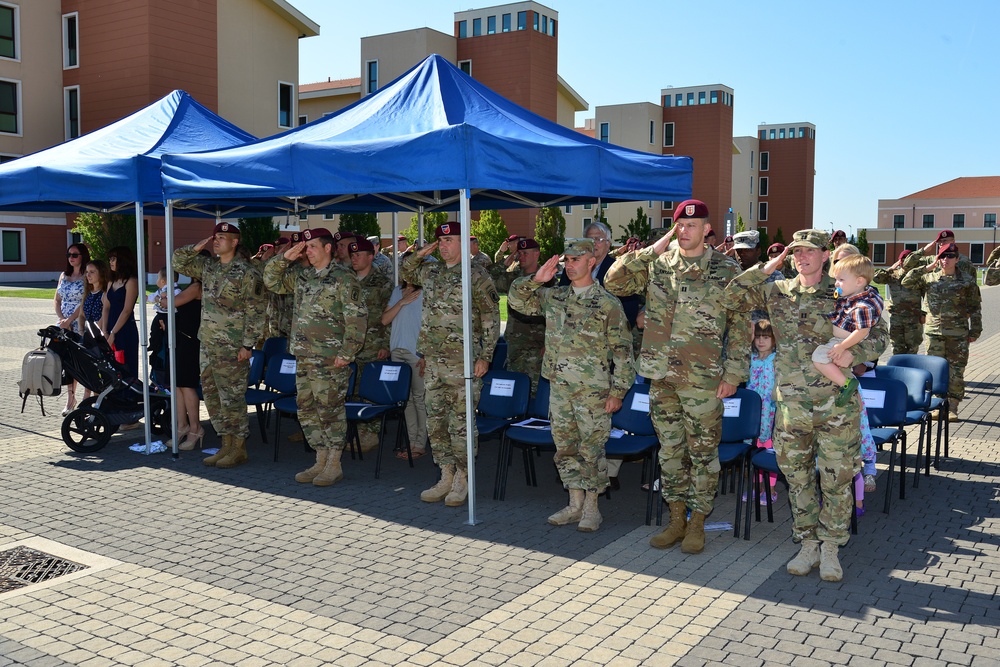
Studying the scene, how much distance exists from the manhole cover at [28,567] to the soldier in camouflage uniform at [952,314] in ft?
28.9

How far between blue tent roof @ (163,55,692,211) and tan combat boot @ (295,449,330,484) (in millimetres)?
2144

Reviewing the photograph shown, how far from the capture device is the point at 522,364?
8.59 metres

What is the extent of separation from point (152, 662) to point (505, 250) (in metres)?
6.62

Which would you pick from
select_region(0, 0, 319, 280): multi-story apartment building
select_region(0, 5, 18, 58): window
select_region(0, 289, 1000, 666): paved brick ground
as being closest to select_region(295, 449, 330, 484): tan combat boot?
select_region(0, 289, 1000, 666): paved brick ground

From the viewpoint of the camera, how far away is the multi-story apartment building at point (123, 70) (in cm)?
3356

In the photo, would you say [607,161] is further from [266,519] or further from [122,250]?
[122,250]

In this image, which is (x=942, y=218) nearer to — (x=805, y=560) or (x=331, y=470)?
(x=331, y=470)

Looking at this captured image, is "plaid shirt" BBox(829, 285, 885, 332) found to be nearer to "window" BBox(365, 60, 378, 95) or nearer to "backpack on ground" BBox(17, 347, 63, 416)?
"backpack on ground" BBox(17, 347, 63, 416)

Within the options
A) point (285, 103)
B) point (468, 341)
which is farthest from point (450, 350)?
point (285, 103)

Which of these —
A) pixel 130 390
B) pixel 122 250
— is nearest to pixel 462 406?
pixel 130 390

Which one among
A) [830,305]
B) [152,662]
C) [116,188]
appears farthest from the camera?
[116,188]

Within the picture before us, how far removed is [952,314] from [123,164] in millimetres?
8696

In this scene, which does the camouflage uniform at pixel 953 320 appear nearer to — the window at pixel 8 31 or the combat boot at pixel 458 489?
the combat boot at pixel 458 489

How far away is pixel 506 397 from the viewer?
24.1ft
